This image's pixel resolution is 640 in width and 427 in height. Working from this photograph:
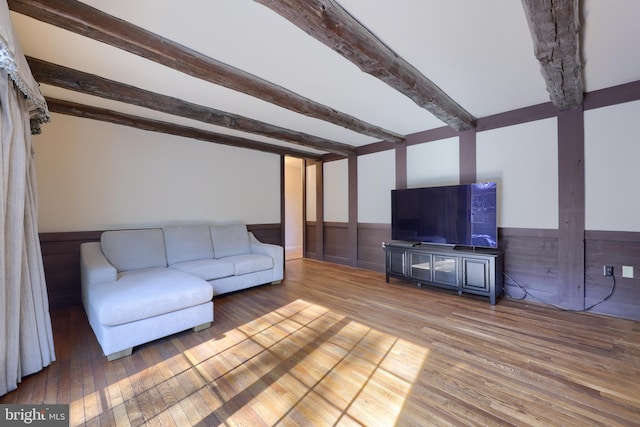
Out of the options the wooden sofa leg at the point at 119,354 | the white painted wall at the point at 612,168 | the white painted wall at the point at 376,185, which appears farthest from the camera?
the white painted wall at the point at 376,185

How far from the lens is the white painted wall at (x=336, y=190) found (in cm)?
532

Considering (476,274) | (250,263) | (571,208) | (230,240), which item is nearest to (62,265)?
(230,240)

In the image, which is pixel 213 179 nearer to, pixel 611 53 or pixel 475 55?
pixel 475 55

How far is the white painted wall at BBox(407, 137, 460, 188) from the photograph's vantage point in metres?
3.84

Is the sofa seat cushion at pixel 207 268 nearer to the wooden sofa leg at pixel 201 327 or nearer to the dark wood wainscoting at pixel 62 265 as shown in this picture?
the wooden sofa leg at pixel 201 327

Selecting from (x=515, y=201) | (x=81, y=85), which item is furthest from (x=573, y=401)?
(x=81, y=85)

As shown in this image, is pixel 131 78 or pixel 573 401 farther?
pixel 131 78

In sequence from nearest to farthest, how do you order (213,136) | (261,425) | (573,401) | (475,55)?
(261,425), (573,401), (475,55), (213,136)

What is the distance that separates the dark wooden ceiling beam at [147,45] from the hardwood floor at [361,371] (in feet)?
7.48

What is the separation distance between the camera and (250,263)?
362 centimetres

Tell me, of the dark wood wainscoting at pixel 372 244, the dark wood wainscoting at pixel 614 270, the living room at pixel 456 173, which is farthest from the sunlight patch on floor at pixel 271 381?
the dark wood wainscoting at pixel 372 244

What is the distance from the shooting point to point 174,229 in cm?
359

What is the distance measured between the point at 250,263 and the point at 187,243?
35.5 inches

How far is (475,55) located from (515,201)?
2.05 meters
